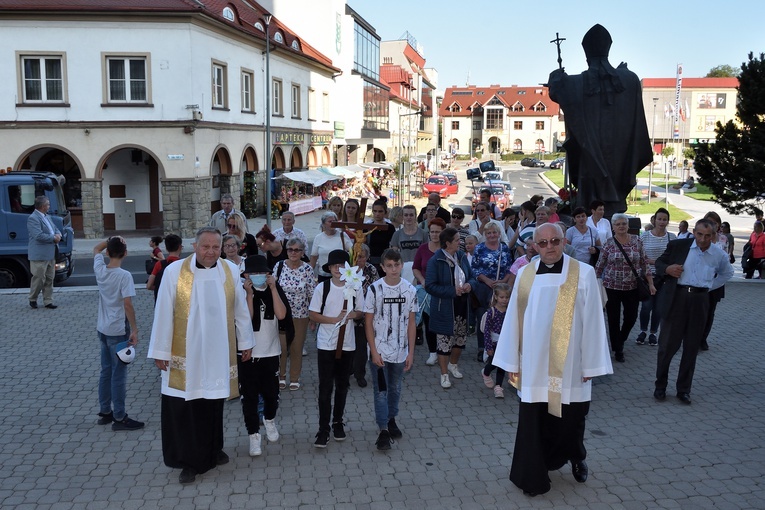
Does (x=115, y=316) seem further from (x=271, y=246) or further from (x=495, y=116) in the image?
(x=495, y=116)

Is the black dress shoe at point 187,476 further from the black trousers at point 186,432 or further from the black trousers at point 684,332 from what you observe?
the black trousers at point 684,332

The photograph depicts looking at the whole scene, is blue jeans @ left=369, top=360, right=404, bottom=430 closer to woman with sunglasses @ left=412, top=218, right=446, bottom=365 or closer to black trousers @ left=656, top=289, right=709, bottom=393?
woman with sunglasses @ left=412, top=218, right=446, bottom=365

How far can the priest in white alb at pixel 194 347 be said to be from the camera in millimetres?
5684

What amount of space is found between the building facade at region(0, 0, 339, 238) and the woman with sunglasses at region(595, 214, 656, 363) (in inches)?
744

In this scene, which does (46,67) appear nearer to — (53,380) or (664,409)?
(53,380)

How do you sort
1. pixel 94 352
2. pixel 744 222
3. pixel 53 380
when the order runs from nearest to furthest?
1. pixel 53 380
2. pixel 94 352
3. pixel 744 222

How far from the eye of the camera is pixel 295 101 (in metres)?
38.0

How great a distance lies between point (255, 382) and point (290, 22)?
3824cm

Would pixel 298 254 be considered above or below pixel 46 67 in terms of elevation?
below

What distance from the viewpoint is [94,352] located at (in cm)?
992

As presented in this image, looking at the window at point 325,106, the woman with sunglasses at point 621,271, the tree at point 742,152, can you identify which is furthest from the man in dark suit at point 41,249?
the window at point 325,106

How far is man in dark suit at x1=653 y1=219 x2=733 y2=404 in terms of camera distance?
757 centimetres

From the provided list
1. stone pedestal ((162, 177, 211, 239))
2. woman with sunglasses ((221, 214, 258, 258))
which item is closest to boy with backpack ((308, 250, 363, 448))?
woman with sunglasses ((221, 214, 258, 258))

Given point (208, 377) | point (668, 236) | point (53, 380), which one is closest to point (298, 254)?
point (208, 377)
